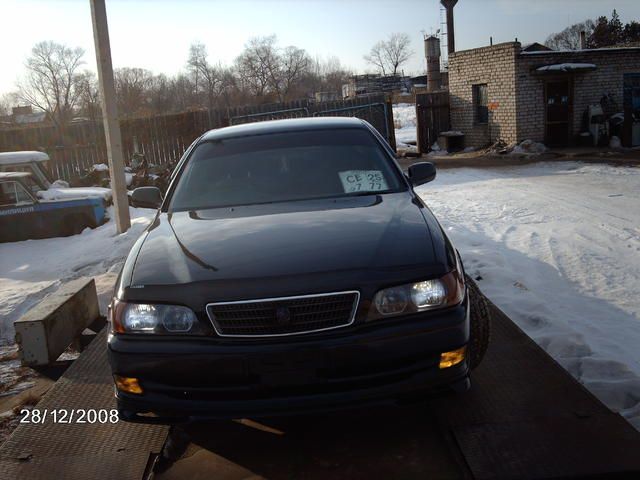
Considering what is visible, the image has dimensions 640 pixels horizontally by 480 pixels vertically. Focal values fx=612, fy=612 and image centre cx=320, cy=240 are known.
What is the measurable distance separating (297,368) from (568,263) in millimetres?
4447

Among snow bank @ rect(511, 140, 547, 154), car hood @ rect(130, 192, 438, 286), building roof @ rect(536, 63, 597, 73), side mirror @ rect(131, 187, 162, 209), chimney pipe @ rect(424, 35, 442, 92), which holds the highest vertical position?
chimney pipe @ rect(424, 35, 442, 92)

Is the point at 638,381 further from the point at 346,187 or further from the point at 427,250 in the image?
the point at 346,187

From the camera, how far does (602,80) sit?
64.8 feet

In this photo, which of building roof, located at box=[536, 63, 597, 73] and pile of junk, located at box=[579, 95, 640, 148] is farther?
pile of junk, located at box=[579, 95, 640, 148]

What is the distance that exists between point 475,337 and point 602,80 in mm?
19377

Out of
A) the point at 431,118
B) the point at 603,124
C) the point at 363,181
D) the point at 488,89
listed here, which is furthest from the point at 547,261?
the point at 431,118

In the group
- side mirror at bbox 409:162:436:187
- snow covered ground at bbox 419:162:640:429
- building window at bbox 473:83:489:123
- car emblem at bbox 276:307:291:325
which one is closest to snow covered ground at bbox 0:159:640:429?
snow covered ground at bbox 419:162:640:429

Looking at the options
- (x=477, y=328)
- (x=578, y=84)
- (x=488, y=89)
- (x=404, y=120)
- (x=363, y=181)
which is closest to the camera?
(x=477, y=328)

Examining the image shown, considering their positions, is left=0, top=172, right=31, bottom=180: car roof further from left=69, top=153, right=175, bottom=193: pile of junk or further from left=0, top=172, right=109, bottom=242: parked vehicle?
left=69, top=153, right=175, bottom=193: pile of junk

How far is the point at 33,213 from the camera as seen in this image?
11.5 meters

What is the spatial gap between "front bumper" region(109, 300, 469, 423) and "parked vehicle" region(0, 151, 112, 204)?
1030 cm

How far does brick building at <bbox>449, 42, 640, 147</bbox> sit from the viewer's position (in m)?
19.3
